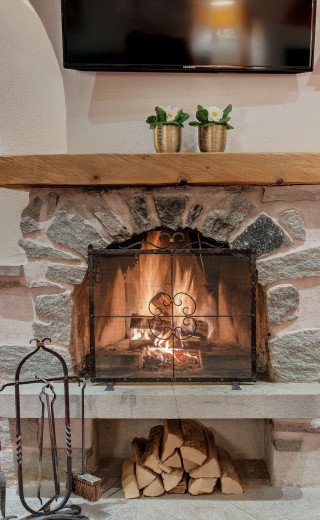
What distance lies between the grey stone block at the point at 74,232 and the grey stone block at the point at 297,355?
81cm

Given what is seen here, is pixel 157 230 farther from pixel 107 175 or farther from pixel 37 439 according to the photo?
pixel 37 439

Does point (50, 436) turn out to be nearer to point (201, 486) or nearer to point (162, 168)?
point (201, 486)

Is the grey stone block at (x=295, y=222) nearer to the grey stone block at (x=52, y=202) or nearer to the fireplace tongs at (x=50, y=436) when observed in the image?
the grey stone block at (x=52, y=202)

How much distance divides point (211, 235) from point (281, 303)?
1.28 ft

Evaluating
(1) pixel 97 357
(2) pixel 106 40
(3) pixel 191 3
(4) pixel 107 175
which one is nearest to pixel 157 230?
(4) pixel 107 175

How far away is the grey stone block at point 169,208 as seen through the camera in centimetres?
198

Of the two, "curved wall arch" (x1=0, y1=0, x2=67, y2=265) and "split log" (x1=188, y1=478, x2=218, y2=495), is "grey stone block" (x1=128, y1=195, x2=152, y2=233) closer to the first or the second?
"curved wall arch" (x1=0, y1=0, x2=67, y2=265)

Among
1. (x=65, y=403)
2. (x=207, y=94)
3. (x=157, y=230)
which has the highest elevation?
(x=207, y=94)

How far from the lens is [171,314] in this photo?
2191mm

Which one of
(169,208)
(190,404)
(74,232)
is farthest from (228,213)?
A: (190,404)

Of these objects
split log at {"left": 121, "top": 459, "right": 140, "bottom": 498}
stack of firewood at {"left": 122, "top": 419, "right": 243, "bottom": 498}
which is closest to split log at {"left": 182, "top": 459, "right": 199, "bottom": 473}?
stack of firewood at {"left": 122, "top": 419, "right": 243, "bottom": 498}

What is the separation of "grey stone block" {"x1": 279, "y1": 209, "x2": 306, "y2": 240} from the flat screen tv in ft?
2.05

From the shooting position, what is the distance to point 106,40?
2.09 metres

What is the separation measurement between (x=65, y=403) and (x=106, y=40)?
1.46 metres
